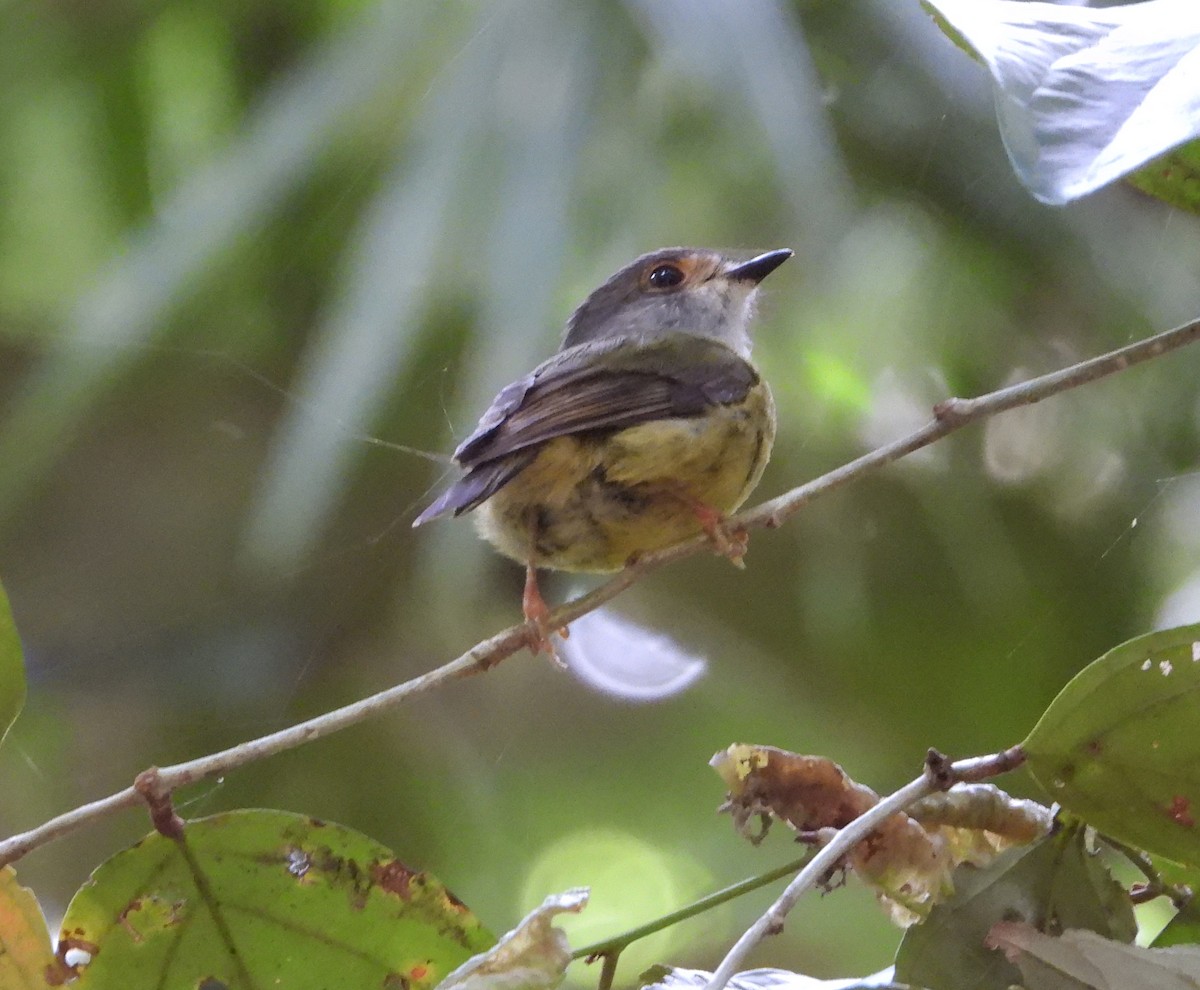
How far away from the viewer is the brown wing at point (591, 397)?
1.22 meters

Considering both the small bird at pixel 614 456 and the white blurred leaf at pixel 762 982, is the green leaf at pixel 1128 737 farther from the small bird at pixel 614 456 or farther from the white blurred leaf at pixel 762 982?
the small bird at pixel 614 456

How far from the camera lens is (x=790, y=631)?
6.60 feet

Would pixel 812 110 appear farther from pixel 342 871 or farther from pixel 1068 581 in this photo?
pixel 342 871

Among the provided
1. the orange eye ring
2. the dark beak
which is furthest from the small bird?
the orange eye ring

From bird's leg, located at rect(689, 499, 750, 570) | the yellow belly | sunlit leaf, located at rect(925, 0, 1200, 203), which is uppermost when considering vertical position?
sunlit leaf, located at rect(925, 0, 1200, 203)

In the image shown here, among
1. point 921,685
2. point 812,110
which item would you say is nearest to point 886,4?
point 812,110

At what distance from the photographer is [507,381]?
5.86 feet

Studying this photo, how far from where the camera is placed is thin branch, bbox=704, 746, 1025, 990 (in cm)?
74

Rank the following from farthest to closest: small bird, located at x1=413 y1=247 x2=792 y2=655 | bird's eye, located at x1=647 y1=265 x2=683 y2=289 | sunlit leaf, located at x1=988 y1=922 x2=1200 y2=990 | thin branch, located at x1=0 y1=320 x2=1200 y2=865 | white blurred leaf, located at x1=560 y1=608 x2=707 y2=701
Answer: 1. white blurred leaf, located at x1=560 y1=608 x2=707 y2=701
2. bird's eye, located at x1=647 y1=265 x2=683 y2=289
3. small bird, located at x1=413 y1=247 x2=792 y2=655
4. thin branch, located at x1=0 y1=320 x2=1200 y2=865
5. sunlit leaf, located at x1=988 y1=922 x2=1200 y2=990

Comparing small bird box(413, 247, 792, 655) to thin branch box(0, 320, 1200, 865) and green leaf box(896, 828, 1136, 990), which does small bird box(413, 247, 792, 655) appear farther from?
green leaf box(896, 828, 1136, 990)

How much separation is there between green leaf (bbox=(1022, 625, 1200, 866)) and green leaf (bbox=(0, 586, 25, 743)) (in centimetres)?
75

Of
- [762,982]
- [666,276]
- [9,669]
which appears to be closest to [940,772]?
[762,982]

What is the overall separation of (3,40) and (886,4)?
1.33 meters

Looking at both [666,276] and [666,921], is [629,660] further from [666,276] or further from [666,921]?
[666,921]
